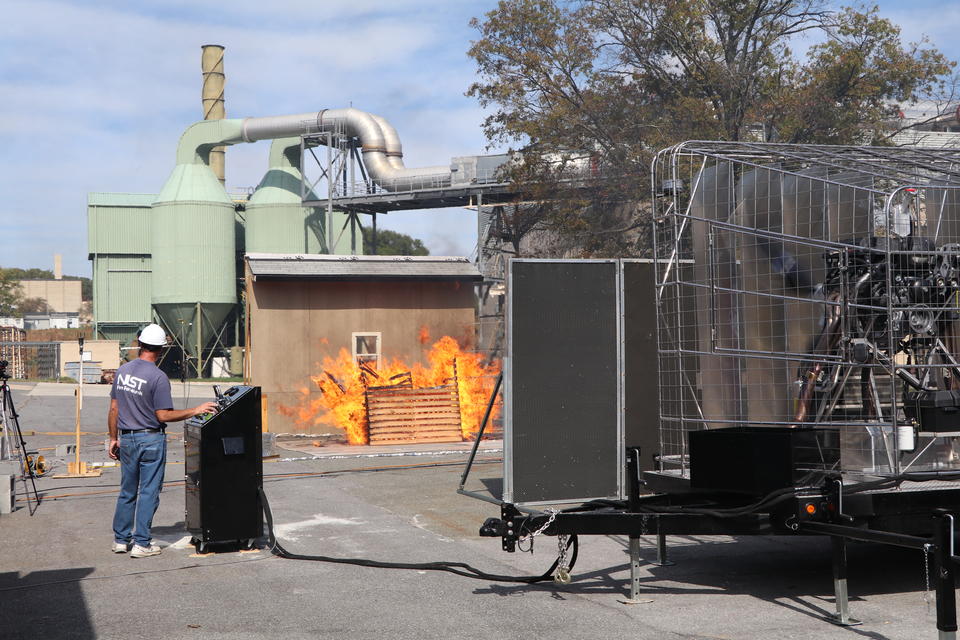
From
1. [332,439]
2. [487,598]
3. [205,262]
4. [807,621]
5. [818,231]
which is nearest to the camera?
[807,621]

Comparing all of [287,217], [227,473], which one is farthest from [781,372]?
[287,217]

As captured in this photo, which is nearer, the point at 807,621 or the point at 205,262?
the point at 807,621

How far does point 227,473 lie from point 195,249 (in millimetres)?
43464

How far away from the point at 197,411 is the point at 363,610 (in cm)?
288

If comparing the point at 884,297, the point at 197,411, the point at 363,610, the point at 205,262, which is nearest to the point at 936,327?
the point at 884,297

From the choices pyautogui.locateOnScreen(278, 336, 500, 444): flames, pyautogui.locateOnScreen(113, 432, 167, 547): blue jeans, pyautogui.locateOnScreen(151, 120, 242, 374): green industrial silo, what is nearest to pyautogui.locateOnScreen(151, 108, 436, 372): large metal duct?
pyautogui.locateOnScreen(151, 120, 242, 374): green industrial silo

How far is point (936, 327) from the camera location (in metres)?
7.19

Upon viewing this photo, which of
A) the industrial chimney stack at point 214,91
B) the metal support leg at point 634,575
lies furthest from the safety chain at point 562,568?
the industrial chimney stack at point 214,91

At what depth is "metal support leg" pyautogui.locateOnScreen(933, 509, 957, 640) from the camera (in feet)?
17.0

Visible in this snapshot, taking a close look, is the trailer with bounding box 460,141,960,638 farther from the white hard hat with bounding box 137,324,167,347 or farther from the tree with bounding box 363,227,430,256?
the tree with bounding box 363,227,430,256

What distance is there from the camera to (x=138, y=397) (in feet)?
27.5

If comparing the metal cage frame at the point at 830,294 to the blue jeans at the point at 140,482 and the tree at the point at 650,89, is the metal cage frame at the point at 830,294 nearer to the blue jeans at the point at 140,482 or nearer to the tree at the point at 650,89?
the blue jeans at the point at 140,482

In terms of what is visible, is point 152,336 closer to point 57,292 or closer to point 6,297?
point 6,297

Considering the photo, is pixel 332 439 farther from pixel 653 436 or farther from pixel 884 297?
pixel 884 297
